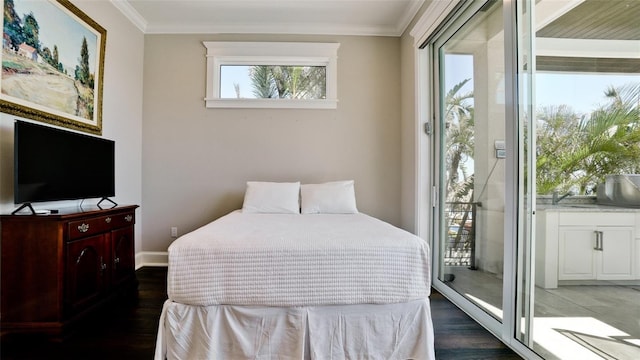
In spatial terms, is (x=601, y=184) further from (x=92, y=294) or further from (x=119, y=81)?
(x=119, y=81)

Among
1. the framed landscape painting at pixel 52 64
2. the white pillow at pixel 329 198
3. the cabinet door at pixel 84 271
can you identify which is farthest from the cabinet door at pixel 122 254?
the white pillow at pixel 329 198

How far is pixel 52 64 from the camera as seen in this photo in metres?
2.06

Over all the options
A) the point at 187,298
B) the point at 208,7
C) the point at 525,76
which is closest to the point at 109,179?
the point at 187,298

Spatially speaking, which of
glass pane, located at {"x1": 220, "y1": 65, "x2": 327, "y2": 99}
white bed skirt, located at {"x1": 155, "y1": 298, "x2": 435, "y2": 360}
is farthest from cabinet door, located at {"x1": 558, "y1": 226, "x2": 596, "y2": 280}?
glass pane, located at {"x1": 220, "y1": 65, "x2": 327, "y2": 99}

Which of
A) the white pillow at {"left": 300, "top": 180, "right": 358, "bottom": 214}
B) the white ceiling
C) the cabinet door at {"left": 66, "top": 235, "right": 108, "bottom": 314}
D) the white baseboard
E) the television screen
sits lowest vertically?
the white baseboard

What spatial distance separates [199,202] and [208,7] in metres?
2.04

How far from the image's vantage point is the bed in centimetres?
139

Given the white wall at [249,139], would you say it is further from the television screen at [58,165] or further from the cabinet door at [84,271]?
the cabinet door at [84,271]

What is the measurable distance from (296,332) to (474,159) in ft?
5.63

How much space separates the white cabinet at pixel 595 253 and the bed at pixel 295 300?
655mm

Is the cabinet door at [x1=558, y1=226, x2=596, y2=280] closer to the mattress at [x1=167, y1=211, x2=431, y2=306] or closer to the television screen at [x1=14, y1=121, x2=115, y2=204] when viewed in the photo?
the mattress at [x1=167, y1=211, x2=431, y2=306]

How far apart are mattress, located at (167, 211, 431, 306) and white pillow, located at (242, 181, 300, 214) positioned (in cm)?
119

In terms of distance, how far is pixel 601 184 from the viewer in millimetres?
1225

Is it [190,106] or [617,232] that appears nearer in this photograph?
[617,232]
